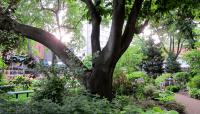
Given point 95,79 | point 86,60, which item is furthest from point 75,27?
point 95,79

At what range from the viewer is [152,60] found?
27.5m

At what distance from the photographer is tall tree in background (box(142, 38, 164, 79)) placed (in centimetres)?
2738

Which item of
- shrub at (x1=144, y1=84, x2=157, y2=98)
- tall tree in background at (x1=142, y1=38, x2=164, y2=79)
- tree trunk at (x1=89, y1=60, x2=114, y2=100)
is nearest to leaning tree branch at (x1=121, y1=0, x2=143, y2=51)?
tree trunk at (x1=89, y1=60, x2=114, y2=100)

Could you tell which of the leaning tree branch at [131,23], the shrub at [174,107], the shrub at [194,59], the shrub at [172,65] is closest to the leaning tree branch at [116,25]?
the leaning tree branch at [131,23]

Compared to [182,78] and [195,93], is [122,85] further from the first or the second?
[182,78]

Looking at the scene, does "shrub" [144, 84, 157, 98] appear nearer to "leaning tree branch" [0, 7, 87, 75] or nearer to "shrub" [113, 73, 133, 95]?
"shrub" [113, 73, 133, 95]

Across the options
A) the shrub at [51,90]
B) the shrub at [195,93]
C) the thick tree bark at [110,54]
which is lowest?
the shrub at [195,93]

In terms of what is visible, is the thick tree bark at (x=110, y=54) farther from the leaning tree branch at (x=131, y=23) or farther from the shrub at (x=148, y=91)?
the shrub at (x=148, y=91)

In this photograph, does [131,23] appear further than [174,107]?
No

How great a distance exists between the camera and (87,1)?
9.44 meters

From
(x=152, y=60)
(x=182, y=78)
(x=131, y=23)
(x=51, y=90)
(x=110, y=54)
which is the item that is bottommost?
(x=51, y=90)

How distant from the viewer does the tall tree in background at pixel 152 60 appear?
27384mm

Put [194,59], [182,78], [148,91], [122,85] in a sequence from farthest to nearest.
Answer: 1. [182,78]
2. [194,59]
3. [148,91]
4. [122,85]

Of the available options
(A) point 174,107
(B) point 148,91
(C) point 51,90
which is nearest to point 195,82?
(B) point 148,91
